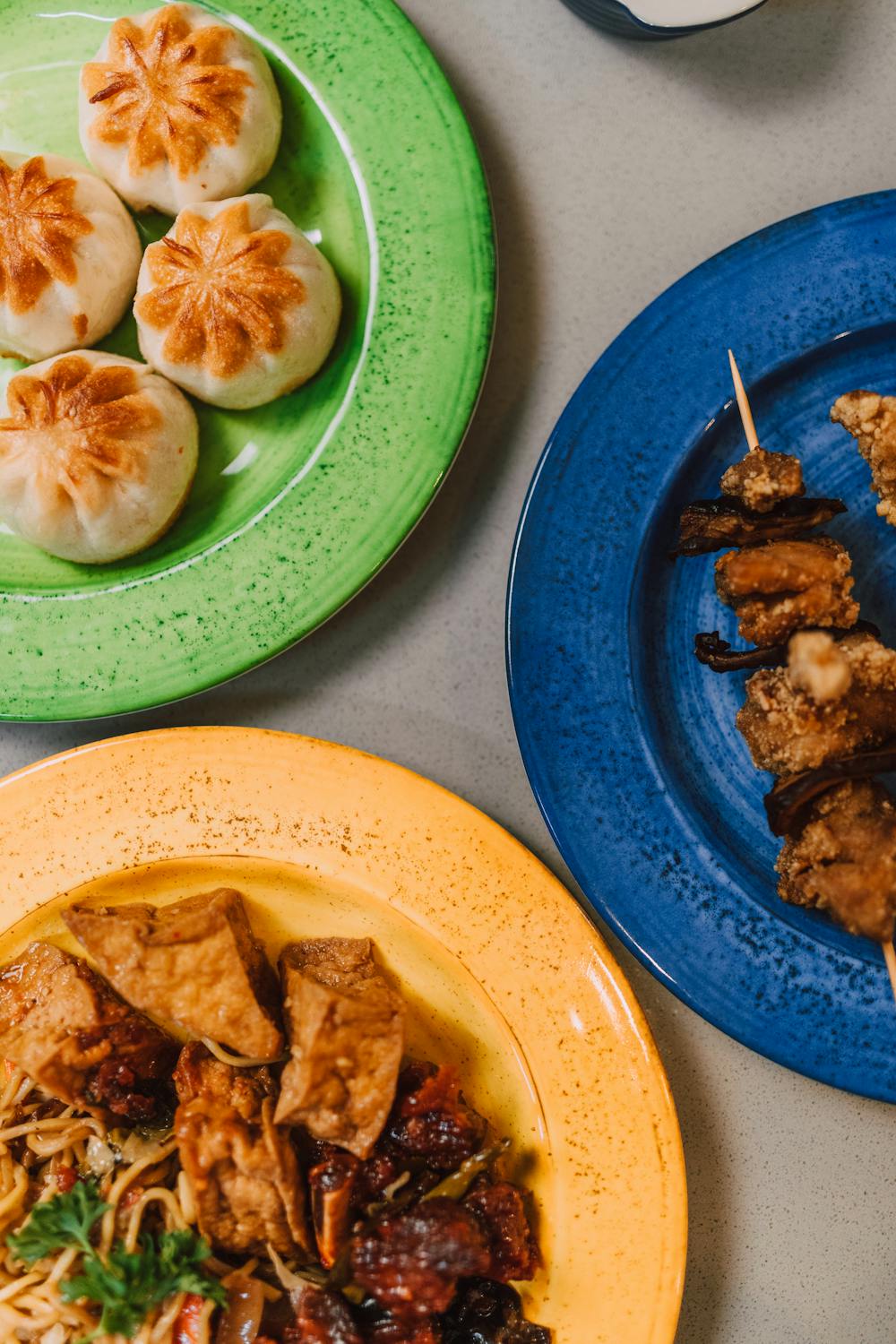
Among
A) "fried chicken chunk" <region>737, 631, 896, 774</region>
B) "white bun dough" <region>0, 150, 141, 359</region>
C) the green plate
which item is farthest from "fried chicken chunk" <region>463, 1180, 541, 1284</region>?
"white bun dough" <region>0, 150, 141, 359</region>

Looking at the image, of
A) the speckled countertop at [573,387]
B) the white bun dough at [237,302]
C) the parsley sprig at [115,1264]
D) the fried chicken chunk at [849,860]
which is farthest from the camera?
the speckled countertop at [573,387]

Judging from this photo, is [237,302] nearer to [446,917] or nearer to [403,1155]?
[446,917]

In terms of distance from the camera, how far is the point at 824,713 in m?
1.87

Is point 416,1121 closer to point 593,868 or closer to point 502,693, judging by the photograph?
point 593,868

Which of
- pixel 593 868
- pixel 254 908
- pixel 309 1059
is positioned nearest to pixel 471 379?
pixel 593 868

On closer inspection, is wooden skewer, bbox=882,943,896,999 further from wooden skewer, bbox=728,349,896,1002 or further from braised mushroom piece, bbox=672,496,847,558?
braised mushroom piece, bbox=672,496,847,558

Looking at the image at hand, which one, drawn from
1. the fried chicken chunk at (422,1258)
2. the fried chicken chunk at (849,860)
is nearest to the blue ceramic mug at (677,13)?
the fried chicken chunk at (849,860)

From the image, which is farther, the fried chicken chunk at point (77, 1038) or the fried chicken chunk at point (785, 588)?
the fried chicken chunk at point (77, 1038)

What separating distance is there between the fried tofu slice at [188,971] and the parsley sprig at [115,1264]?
48 centimetres

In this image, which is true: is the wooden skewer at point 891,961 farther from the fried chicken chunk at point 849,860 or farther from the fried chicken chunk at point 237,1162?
the fried chicken chunk at point 237,1162

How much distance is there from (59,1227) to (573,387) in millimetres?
2402

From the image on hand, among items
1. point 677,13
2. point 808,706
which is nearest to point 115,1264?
point 808,706

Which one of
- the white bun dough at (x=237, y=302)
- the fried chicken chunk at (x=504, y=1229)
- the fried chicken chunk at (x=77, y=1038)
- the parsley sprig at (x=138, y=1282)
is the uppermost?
the white bun dough at (x=237, y=302)

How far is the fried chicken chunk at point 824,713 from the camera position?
6.13ft
